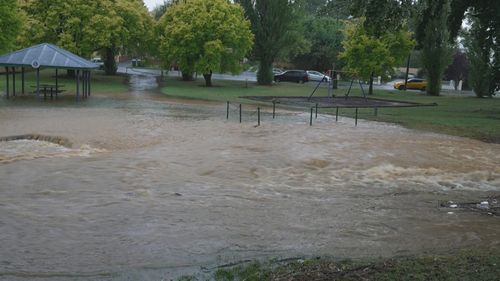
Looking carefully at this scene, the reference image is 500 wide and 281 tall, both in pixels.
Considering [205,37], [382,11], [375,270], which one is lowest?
[375,270]

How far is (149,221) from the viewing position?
340 inches

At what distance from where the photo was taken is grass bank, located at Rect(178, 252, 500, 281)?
5.20m

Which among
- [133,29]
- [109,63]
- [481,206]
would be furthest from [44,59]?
[481,206]

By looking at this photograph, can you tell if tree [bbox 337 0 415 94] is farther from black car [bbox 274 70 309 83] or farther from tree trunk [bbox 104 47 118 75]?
black car [bbox 274 70 309 83]

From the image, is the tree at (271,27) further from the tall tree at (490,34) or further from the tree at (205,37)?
the tall tree at (490,34)

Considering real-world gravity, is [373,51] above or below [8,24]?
below

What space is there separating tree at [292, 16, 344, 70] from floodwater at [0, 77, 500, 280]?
44389 millimetres

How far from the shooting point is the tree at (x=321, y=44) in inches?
2520

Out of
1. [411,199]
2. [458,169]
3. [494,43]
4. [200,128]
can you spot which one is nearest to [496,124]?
[494,43]

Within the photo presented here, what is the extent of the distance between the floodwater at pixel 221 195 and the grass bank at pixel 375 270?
0.78m

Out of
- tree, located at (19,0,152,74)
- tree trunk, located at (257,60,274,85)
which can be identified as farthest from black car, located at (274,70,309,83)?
tree, located at (19,0,152,74)

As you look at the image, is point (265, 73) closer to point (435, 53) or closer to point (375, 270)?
point (435, 53)

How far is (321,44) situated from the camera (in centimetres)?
6525

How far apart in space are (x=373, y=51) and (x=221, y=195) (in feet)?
99.6
